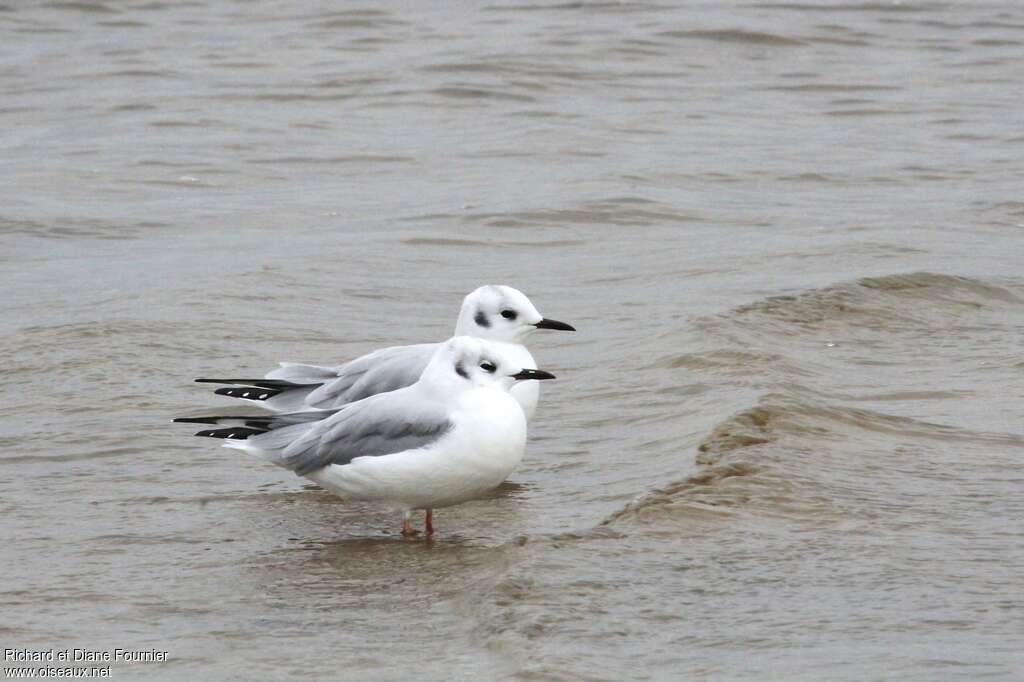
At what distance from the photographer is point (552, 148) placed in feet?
46.6

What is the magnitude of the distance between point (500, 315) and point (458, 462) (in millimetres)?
1427

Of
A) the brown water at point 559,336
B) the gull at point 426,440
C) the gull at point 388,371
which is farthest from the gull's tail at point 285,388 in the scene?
the gull at point 426,440

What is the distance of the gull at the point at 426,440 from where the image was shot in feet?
18.1

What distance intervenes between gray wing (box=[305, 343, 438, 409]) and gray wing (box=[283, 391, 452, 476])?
15.2 inches

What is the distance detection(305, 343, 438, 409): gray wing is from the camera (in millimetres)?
6352

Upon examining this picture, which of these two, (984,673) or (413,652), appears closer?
(984,673)

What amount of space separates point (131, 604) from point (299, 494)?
1.43 m

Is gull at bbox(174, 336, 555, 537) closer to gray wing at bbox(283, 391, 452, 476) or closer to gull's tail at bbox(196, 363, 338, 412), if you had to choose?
gray wing at bbox(283, 391, 452, 476)

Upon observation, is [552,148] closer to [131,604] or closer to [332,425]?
[332,425]

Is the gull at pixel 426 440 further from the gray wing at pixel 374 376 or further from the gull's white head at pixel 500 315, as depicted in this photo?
the gull's white head at pixel 500 315

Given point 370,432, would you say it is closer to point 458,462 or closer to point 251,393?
point 458,462

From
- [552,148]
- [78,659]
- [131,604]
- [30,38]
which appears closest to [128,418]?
[131,604]

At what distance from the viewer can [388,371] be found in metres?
6.40

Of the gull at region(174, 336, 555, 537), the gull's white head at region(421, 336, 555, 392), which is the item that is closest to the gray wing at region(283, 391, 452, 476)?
the gull at region(174, 336, 555, 537)
